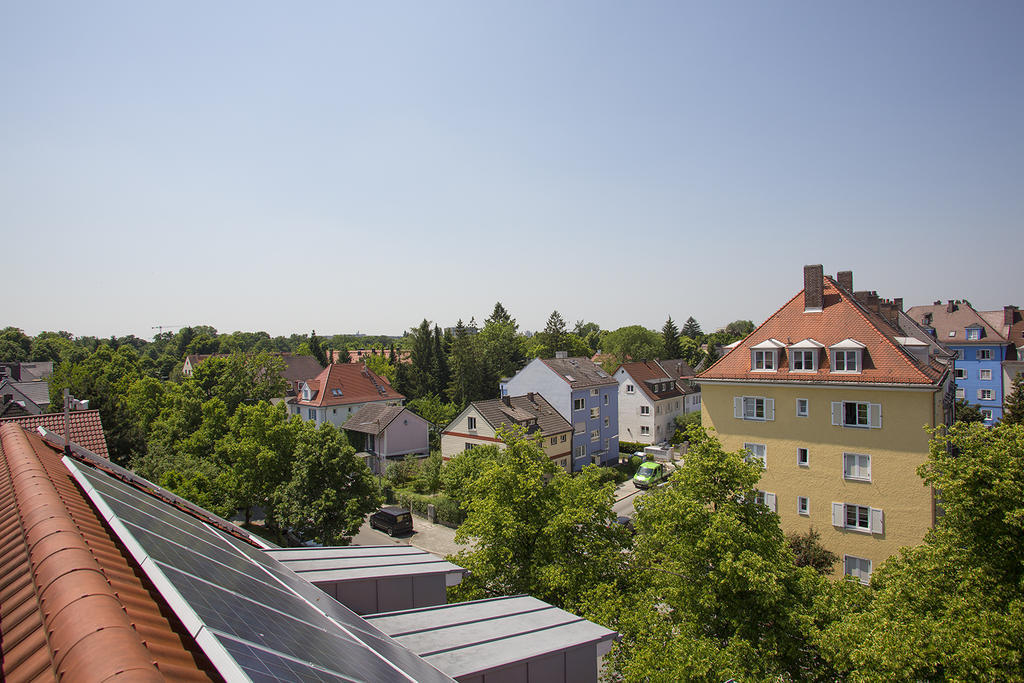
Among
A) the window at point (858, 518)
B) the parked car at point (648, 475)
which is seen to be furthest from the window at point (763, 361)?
the parked car at point (648, 475)

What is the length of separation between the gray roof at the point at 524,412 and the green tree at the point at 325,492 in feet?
52.5

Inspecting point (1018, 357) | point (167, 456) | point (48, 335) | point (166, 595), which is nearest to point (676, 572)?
point (166, 595)

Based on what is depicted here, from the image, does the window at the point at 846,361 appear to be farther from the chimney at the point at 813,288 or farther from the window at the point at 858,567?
the window at the point at 858,567

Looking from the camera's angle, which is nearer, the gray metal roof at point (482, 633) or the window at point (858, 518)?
the gray metal roof at point (482, 633)

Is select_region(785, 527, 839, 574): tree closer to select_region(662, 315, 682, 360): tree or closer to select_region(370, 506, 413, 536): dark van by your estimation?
select_region(370, 506, 413, 536): dark van

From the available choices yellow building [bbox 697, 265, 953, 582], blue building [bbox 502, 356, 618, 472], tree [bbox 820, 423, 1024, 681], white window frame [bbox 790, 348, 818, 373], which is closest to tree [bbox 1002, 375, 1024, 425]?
yellow building [bbox 697, 265, 953, 582]

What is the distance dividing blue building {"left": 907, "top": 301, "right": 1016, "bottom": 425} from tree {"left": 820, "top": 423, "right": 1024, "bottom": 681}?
53181 mm

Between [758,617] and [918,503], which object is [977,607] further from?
[918,503]

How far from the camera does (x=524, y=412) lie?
4197 cm

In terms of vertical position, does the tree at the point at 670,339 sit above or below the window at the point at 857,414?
above

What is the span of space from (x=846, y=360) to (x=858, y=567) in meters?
9.28

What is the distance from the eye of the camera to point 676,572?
12789mm

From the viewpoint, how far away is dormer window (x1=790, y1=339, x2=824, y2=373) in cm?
2519

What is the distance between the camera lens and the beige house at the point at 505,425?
1540 inches
